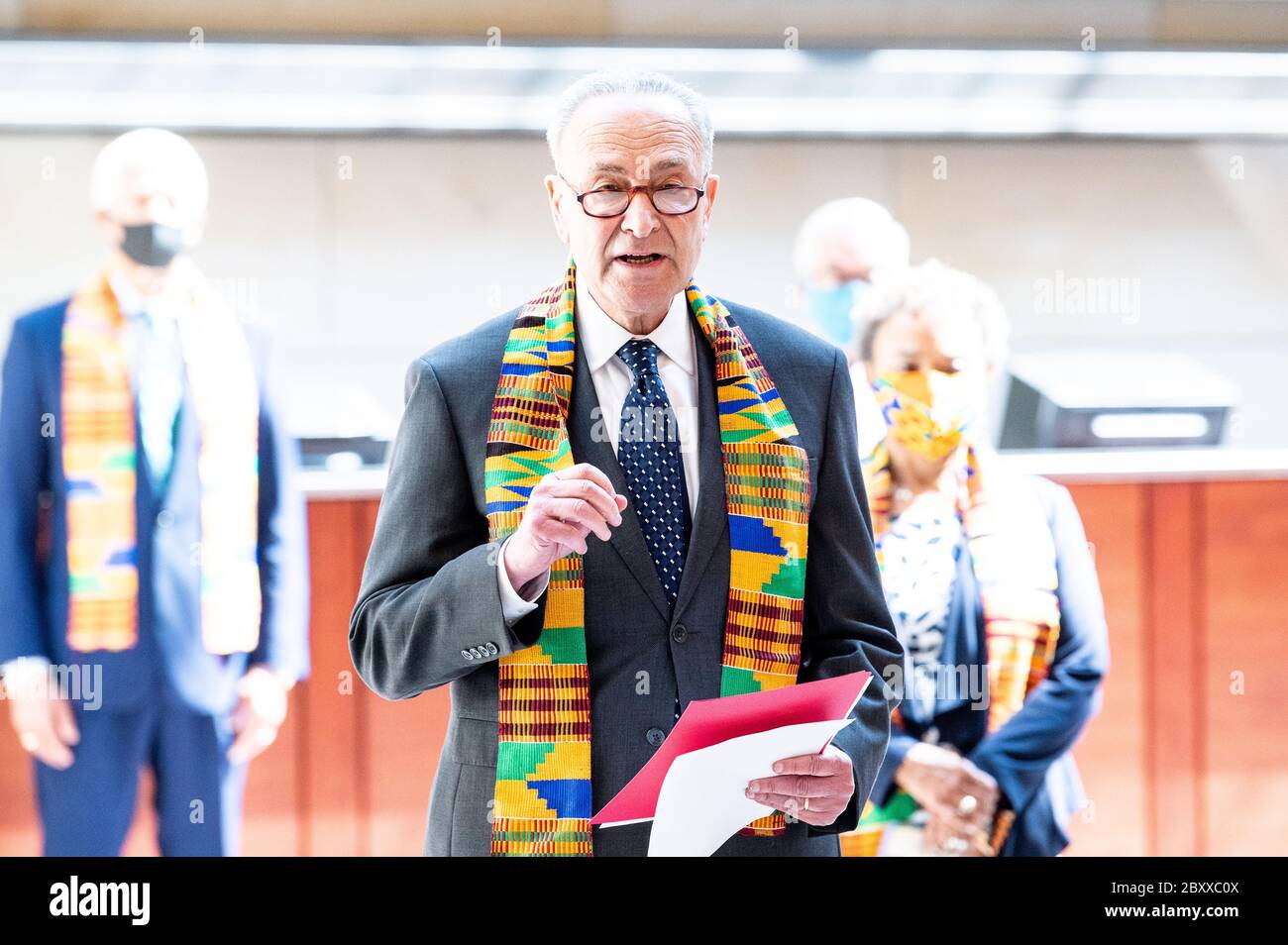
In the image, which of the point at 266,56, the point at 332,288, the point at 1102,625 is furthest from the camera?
the point at 332,288

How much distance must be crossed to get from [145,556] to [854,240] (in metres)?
2.14

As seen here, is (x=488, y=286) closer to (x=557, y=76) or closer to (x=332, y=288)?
(x=332, y=288)

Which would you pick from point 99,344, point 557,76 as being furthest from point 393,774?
point 557,76

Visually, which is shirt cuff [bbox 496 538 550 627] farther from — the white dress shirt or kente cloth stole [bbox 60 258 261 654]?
kente cloth stole [bbox 60 258 261 654]

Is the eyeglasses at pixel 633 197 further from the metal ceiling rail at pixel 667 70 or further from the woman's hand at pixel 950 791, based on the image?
the metal ceiling rail at pixel 667 70

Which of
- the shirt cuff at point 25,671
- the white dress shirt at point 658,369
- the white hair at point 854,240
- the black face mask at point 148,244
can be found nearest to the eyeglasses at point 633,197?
the white dress shirt at point 658,369

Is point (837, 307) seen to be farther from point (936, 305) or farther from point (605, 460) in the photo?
point (605, 460)

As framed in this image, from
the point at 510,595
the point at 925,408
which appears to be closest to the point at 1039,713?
the point at 925,408

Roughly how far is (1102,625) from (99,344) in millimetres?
2744

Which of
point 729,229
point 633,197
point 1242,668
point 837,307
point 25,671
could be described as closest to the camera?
point 633,197

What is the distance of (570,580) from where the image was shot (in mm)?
1688

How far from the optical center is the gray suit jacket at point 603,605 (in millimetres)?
1659
